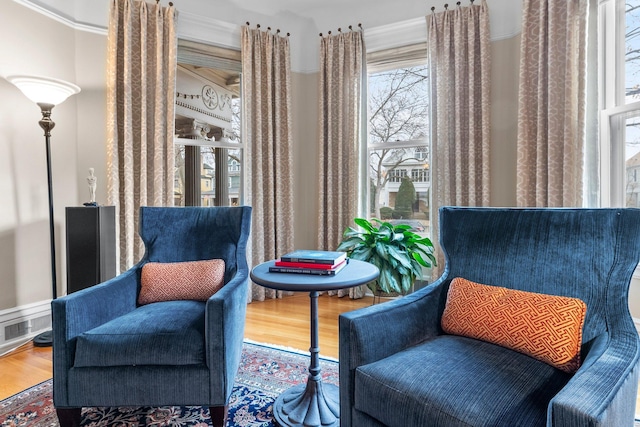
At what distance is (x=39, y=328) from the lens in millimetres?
2611

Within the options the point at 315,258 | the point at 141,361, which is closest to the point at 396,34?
the point at 315,258

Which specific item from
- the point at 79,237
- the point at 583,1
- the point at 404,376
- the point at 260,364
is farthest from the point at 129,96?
the point at 583,1

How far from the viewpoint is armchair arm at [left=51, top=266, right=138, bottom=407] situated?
1.39 m

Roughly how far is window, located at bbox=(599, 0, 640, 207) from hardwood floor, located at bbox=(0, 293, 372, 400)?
207 cm

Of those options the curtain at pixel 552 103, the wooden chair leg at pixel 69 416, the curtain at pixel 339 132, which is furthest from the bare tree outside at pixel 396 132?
the wooden chair leg at pixel 69 416

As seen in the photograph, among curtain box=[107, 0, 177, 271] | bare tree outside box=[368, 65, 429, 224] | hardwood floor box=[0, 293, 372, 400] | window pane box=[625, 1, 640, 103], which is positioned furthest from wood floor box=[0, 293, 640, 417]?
window pane box=[625, 1, 640, 103]

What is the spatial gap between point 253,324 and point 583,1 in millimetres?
3241

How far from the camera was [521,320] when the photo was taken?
3.92ft

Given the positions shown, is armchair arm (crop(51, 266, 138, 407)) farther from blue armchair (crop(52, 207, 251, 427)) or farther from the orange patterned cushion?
the orange patterned cushion

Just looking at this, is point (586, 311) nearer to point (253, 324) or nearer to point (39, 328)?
point (253, 324)

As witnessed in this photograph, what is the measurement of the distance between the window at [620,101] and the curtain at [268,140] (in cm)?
247

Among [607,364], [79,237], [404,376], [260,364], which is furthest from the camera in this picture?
[79,237]

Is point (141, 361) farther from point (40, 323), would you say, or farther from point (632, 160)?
point (632, 160)

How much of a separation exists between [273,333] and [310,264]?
132 centimetres
